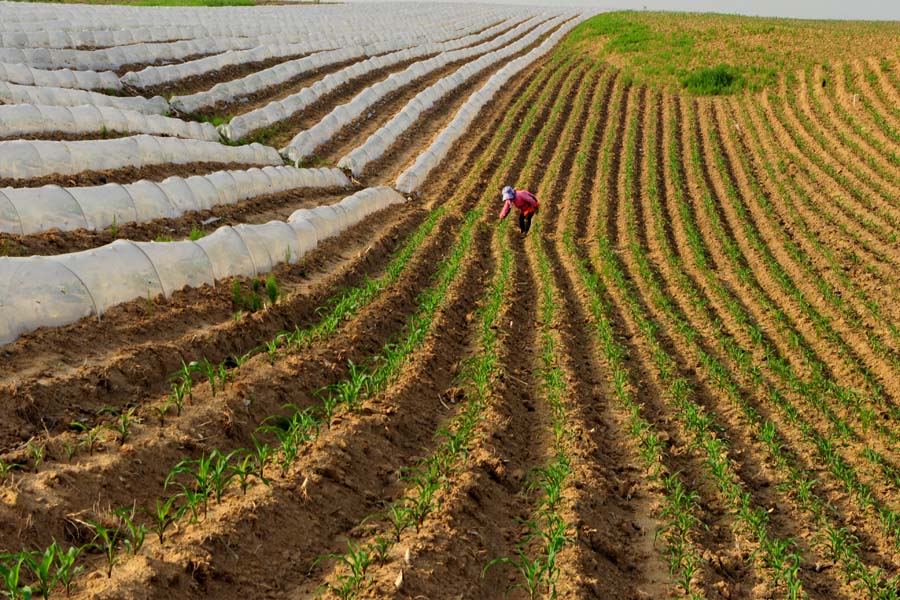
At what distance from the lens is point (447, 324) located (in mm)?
8812

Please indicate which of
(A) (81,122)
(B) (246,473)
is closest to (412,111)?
(A) (81,122)

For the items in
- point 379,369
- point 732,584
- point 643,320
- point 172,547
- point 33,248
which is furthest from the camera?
point 643,320

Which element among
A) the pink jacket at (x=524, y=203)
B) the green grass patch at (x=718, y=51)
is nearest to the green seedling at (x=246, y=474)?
the pink jacket at (x=524, y=203)

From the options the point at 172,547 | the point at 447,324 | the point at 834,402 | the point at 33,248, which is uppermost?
the point at 33,248

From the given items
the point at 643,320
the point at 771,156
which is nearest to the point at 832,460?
the point at 643,320

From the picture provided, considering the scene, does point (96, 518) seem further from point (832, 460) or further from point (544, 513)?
point (832, 460)

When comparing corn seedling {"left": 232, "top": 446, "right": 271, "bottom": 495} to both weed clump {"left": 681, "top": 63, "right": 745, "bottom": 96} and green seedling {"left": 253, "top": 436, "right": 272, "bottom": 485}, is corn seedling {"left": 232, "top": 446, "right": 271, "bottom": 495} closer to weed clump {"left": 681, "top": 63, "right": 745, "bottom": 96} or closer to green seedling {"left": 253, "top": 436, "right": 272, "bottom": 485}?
green seedling {"left": 253, "top": 436, "right": 272, "bottom": 485}

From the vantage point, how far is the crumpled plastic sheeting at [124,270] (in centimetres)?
593

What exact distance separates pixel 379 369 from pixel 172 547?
3.18m

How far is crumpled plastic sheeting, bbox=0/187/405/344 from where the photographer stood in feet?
19.5

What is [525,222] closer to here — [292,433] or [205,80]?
[292,433]

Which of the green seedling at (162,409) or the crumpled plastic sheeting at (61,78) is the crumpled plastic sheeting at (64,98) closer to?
the crumpled plastic sheeting at (61,78)

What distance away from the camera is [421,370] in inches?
283

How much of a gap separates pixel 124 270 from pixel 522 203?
830 cm
